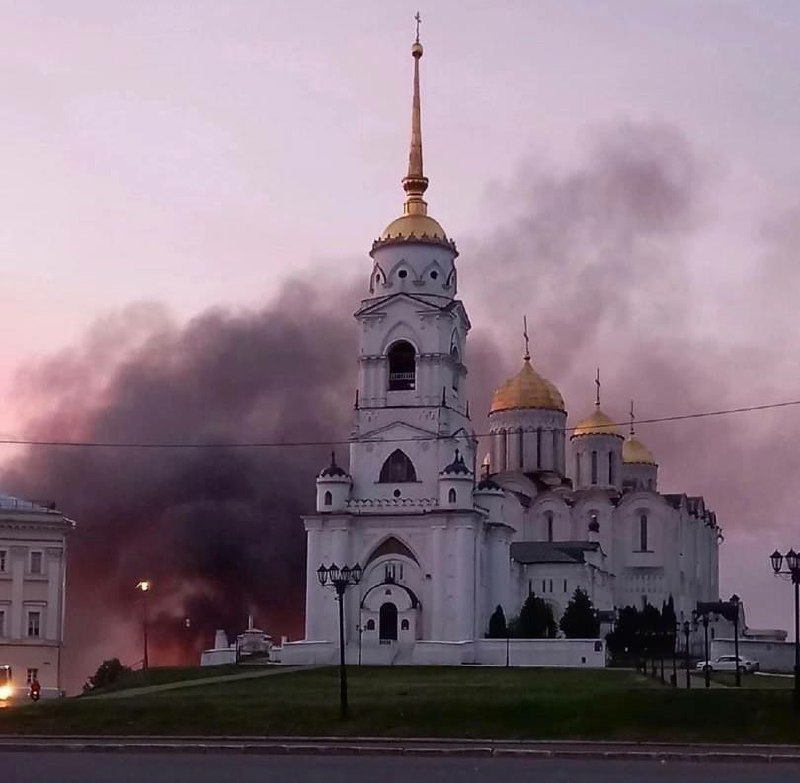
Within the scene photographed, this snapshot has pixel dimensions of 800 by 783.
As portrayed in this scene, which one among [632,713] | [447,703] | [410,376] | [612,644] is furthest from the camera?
[612,644]

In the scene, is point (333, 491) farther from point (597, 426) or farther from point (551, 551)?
point (597, 426)

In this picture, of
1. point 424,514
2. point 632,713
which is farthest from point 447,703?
point 424,514

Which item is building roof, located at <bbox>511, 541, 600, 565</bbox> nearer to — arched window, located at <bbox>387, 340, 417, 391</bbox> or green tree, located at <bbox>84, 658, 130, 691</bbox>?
arched window, located at <bbox>387, 340, 417, 391</bbox>

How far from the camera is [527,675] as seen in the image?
205ft

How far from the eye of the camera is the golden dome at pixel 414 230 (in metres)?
84.4

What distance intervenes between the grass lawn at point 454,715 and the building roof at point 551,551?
1808 inches

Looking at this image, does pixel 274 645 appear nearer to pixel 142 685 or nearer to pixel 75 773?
pixel 142 685

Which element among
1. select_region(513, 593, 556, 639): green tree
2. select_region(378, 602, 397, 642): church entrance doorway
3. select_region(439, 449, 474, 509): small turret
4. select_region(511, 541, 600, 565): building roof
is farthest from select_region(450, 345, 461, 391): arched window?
select_region(511, 541, 600, 565): building roof

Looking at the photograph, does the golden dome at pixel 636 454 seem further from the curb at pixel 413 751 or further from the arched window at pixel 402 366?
the curb at pixel 413 751

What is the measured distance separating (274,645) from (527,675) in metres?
27.1

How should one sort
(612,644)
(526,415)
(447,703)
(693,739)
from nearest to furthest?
1. (693,739)
2. (447,703)
3. (612,644)
4. (526,415)

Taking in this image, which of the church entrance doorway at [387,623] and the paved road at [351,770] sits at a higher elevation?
the church entrance doorway at [387,623]

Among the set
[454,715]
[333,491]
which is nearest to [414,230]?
[333,491]

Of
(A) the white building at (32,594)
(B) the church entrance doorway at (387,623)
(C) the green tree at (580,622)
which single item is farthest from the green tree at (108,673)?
(C) the green tree at (580,622)
